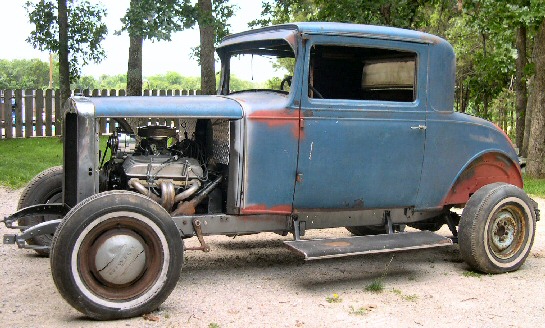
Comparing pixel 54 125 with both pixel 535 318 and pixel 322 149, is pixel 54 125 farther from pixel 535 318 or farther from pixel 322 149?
pixel 535 318

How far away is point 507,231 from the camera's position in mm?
6176

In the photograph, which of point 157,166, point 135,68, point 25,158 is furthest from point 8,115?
point 157,166

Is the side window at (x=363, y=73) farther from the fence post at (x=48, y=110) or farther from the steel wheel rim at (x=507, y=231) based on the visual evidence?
the fence post at (x=48, y=110)

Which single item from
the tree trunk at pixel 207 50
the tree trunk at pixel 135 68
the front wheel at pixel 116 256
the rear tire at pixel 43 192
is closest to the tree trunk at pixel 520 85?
the tree trunk at pixel 207 50

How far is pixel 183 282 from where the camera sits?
5.52 metres

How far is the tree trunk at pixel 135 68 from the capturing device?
13.9m

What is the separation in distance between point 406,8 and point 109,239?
1229 centimetres

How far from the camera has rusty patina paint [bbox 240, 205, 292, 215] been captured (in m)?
5.33

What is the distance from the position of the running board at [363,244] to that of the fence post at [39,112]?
15623mm

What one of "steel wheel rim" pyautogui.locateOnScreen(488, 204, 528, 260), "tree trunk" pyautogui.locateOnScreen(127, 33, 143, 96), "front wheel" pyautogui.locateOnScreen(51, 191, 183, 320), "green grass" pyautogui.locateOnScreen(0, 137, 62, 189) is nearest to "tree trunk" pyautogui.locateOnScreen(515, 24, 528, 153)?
"tree trunk" pyautogui.locateOnScreen(127, 33, 143, 96)

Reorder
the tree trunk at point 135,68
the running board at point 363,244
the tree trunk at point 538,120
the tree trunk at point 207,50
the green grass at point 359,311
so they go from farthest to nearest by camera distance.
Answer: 1. the tree trunk at point 135,68
2. the tree trunk at point 538,120
3. the tree trunk at point 207,50
4. the running board at point 363,244
5. the green grass at point 359,311

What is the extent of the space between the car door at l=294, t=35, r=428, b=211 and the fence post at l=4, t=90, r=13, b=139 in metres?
14.8

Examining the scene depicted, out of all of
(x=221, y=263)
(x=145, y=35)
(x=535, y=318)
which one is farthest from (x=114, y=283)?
(x=145, y=35)

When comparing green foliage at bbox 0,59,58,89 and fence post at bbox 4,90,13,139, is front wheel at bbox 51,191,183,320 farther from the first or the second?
green foliage at bbox 0,59,58,89
